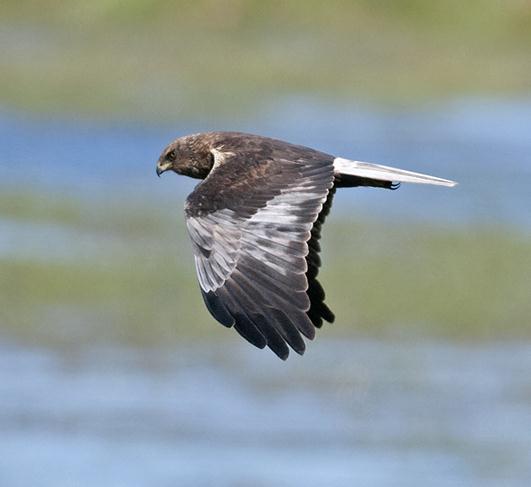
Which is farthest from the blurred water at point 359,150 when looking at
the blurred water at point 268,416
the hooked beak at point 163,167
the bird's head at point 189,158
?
the bird's head at point 189,158

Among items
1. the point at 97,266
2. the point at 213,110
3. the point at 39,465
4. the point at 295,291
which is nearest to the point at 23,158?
the point at 213,110

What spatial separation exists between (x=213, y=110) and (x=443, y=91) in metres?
5.64

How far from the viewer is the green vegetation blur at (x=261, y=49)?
1485 inches

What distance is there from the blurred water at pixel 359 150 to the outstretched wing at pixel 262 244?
18060mm

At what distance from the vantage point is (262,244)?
8.59 meters

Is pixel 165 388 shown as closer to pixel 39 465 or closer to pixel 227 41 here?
pixel 39 465

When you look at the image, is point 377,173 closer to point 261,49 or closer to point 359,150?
point 359,150

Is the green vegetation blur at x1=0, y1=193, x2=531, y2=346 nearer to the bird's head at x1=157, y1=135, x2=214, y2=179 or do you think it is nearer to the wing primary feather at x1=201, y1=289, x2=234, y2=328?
the bird's head at x1=157, y1=135, x2=214, y2=179

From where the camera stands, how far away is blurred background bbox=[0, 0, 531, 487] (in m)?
18.3

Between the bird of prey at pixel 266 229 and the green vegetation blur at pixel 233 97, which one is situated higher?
the green vegetation blur at pixel 233 97

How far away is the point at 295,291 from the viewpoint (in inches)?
328

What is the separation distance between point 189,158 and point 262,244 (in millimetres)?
1980

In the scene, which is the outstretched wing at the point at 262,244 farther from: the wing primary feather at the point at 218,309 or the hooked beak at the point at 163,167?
the hooked beak at the point at 163,167

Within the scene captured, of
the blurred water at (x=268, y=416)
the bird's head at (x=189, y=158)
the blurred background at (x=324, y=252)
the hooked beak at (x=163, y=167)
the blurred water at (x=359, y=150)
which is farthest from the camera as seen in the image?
the blurred water at (x=359, y=150)
